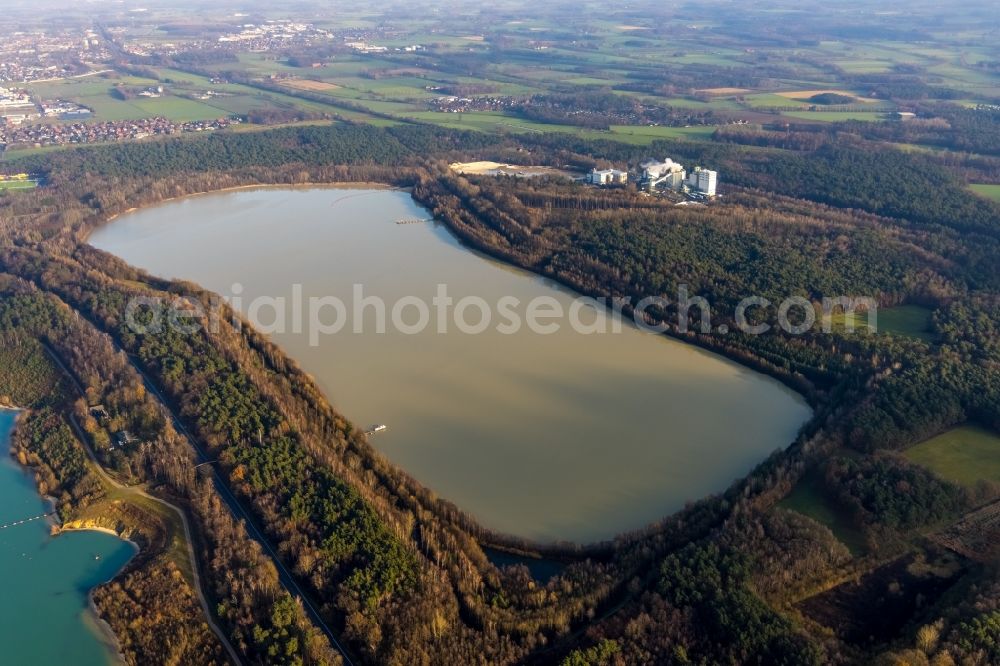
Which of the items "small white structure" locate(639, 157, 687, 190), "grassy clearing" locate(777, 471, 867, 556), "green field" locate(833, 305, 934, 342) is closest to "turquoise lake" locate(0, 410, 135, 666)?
"grassy clearing" locate(777, 471, 867, 556)

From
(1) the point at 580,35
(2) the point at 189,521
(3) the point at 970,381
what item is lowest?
(2) the point at 189,521

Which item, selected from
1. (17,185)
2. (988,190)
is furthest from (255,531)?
(988,190)

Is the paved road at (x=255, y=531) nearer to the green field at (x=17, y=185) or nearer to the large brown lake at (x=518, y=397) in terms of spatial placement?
the large brown lake at (x=518, y=397)

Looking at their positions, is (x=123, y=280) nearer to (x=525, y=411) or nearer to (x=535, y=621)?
(x=525, y=411)

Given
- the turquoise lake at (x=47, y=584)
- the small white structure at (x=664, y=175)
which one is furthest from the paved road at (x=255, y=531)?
the small white structure at (x=664, y=175)

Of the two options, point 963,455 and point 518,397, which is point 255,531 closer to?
point 518,397

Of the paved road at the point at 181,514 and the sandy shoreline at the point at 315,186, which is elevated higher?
the sandy shoreline at the point at 315,186

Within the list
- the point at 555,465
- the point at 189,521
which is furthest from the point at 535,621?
the point at 189,521
